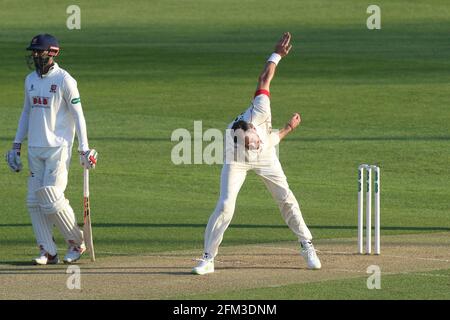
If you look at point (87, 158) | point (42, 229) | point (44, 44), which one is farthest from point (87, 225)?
point (44, 44)

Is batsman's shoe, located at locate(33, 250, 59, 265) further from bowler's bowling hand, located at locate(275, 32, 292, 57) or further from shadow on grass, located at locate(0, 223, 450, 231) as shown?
bowler's bowling hand, located at locate(275, 32, 292, 57)

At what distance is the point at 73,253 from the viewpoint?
1520 cm

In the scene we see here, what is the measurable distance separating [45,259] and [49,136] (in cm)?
129

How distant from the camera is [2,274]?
47.3 feet

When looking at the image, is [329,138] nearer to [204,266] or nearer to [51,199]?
[51,199]

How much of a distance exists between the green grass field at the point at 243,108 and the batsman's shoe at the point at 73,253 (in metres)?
0.61

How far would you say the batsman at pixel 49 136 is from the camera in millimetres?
14828

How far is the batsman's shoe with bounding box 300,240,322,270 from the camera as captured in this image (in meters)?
14.6

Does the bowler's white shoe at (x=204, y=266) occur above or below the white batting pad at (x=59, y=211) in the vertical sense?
below

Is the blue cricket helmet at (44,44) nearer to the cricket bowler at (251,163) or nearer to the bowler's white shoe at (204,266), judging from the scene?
the cricket bowler at (251,163)

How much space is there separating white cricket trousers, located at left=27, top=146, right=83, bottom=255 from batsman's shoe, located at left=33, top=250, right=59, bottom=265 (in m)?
0.05

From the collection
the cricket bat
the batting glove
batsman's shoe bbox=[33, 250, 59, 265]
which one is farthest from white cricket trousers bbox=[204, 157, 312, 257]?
batsman's shoe bbox=[33, 250, 59, 265]

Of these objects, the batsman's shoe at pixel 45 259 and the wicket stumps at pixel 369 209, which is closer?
the batsman's shoe at pixel 45 259

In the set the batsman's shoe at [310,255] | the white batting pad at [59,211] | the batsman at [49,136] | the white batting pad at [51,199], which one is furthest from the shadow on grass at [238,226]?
the batsman's shoe at [310,255]
